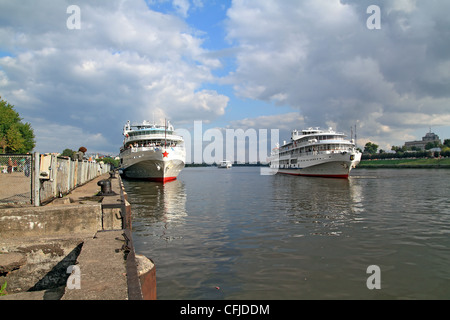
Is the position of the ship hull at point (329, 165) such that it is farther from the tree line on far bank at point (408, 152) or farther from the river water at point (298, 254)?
the tree line on far bank at point (408, 152)

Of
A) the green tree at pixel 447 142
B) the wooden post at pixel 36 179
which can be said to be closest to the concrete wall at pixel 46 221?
the wooden post at pixel 36 179

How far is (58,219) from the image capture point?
268 inches

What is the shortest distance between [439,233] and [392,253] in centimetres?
382

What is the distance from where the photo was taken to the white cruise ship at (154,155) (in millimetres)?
38969

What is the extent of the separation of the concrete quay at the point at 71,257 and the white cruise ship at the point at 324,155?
45361mm

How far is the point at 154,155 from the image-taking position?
127ft

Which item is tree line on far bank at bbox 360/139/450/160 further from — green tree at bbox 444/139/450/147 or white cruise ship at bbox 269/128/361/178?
white cruise ship at bbox 269/128/361/178

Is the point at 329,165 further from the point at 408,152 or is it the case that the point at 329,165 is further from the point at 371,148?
the point at 371,148

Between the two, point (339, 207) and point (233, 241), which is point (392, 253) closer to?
A: point (233, 241)

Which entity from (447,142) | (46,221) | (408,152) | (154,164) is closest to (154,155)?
(154,164)

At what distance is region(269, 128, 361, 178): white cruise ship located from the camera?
4741 cm

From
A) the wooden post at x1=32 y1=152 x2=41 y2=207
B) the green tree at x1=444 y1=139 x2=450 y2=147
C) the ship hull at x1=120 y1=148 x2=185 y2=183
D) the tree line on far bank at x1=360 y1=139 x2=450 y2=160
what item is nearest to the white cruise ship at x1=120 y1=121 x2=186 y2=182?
the ship hull at x1=120 y1=148 x2=185 y2=183
